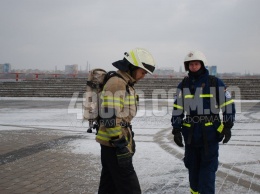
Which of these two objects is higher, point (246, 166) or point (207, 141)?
point (207, 141)

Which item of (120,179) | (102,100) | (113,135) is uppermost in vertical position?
(102,100)

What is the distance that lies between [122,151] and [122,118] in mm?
314

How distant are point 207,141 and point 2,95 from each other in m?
23.6

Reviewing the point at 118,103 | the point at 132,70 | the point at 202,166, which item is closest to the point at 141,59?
the point at 132,70

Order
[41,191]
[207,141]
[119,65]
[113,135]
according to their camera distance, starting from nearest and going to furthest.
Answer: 1. [113,135]
2. [119,65]
3. [207,141]
4. [41,191]

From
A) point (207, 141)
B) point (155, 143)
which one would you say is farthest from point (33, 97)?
point (207, 141)

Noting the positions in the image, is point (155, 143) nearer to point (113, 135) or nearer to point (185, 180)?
point (185, 180)

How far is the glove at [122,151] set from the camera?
2807 mm

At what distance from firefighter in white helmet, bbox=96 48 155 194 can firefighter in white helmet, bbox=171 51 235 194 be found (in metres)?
1.07

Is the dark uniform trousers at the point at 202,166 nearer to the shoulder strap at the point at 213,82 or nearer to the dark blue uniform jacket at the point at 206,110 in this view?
the dark blue uniform jacket at the point at 206,110

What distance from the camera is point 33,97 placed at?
24109 mm

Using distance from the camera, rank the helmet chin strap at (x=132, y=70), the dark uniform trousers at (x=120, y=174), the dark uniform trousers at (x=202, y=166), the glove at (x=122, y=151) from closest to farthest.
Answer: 1. the glove at (x=122, y=151)
2. the dark uniform trousers at (x=120, y=174)
3. the helmet chin strap at (x=132, y=70)
4. the dark uniform trousers at (x=202, y=166)

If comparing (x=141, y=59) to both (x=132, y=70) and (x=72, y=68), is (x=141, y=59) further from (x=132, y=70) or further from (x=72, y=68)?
(x=72, y=68)

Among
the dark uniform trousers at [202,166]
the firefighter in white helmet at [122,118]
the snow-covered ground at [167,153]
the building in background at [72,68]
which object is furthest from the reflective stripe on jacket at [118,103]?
the building in background at [72,68]
